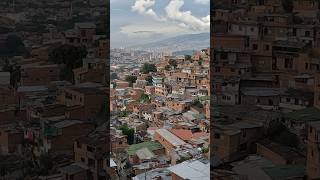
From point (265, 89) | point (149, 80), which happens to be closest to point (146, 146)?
point (149, 80)

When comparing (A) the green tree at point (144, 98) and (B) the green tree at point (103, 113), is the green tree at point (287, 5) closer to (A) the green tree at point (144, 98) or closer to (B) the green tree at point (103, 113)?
(B) the green tree at point (103, 113)

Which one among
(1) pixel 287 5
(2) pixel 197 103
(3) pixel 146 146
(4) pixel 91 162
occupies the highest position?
(1) pixel 287 5

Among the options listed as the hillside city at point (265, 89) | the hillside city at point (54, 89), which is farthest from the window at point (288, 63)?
the hillside city at point (54, 89)

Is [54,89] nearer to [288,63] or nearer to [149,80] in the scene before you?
[288,63]

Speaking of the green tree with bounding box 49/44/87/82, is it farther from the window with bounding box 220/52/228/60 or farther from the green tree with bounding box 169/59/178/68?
the green tree with bounding box 169/59/178/68

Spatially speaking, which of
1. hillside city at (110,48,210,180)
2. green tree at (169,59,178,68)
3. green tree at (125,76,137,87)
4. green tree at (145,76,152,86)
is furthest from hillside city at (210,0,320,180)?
green tree at (145,76,152,86)
